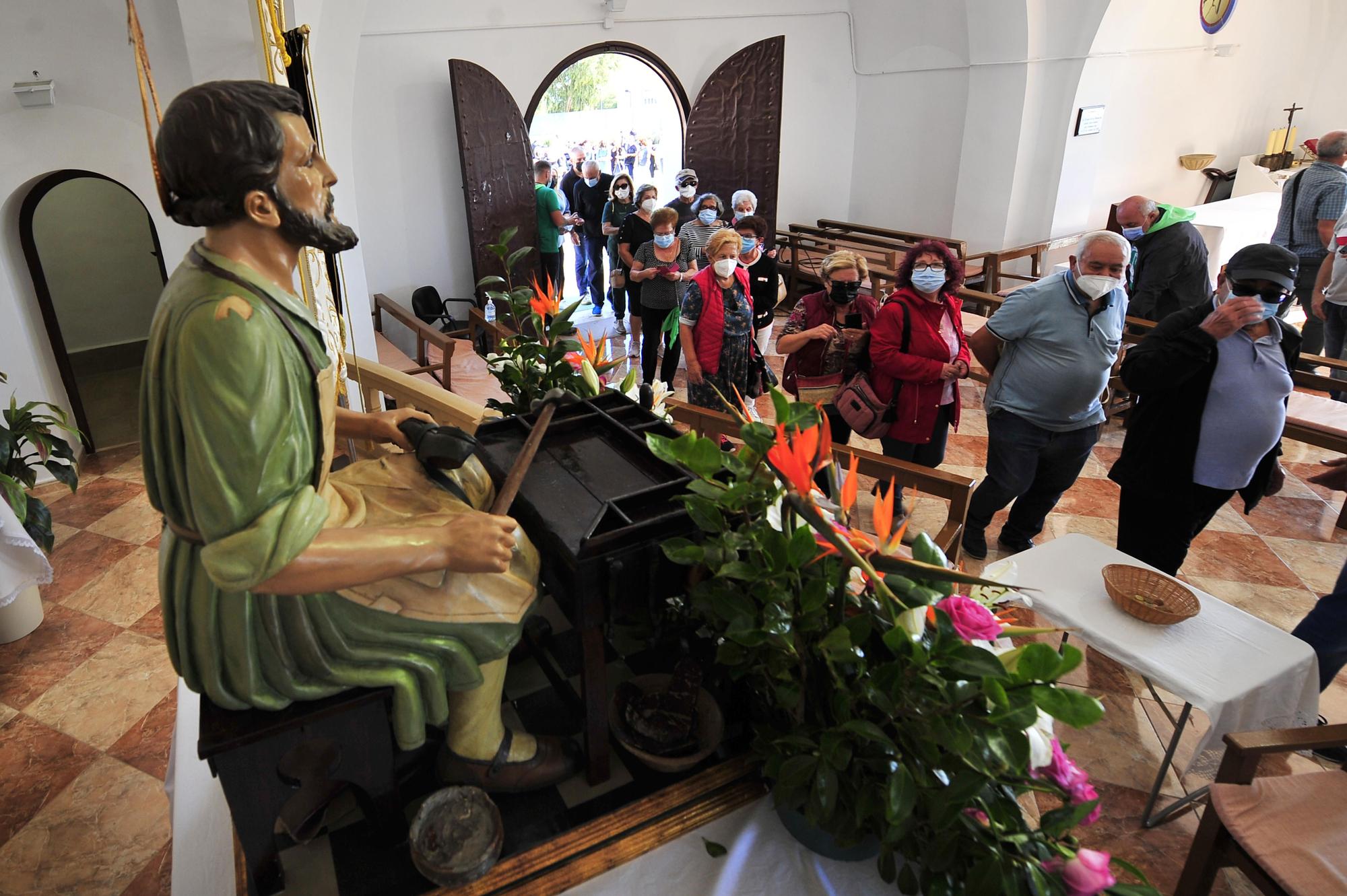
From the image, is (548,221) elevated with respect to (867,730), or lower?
lower

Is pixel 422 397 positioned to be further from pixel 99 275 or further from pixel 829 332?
pixel 99 275

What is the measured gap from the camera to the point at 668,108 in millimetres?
10164

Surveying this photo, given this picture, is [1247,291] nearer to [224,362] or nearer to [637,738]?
[637,738]

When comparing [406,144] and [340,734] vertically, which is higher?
[406,144]

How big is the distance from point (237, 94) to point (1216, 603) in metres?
2.89

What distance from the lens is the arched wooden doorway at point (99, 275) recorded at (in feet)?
24.1

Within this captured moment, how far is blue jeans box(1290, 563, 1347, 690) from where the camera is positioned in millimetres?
2787

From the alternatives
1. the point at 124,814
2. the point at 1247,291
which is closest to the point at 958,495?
the point at 1247,291

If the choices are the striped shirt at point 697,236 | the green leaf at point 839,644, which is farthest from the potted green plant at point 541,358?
the striped shirt at point 697,236

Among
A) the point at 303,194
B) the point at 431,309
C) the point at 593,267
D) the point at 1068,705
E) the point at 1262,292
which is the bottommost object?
the point at 431,309

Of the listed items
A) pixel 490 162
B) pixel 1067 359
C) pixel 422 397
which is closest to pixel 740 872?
pixel 422 397

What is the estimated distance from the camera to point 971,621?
1.26 m

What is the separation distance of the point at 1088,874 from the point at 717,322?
347 cm

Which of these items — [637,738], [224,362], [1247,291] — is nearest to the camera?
[224,362]
